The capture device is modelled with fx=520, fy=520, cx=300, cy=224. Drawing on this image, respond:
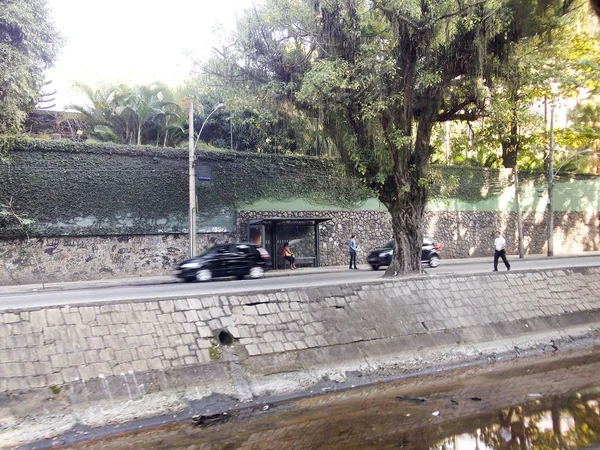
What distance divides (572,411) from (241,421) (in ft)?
14.8

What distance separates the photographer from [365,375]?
29.8ft

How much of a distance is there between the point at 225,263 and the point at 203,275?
3.41 ft

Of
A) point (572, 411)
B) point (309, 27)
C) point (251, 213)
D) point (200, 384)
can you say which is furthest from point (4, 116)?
point (572, 411)

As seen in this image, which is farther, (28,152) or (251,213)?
(251,213)

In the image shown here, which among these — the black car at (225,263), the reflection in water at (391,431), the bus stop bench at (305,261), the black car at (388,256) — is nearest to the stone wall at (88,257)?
the bus stop bench at (305,261)

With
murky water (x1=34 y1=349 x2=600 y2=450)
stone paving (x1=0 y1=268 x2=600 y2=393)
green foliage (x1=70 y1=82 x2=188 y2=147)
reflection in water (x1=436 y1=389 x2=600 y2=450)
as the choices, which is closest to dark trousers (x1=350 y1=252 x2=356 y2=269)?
green foliage (x1=70 y1=82 x2=188 y2=147)

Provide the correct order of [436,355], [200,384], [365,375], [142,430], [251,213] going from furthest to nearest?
[251,213] → [436,355] → [365,375] → [200,384] → [142,430]

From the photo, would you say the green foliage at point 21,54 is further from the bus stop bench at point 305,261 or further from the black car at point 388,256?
the black car at point 388,256

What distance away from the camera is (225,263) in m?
20.7

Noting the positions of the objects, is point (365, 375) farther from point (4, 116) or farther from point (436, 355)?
point (4, 116)

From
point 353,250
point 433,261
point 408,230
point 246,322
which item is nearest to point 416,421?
point 246,322

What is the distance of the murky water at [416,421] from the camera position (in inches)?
241

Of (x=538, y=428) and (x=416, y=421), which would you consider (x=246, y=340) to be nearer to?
(x=416, y=421)

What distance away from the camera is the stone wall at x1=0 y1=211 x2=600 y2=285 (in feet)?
76.1
